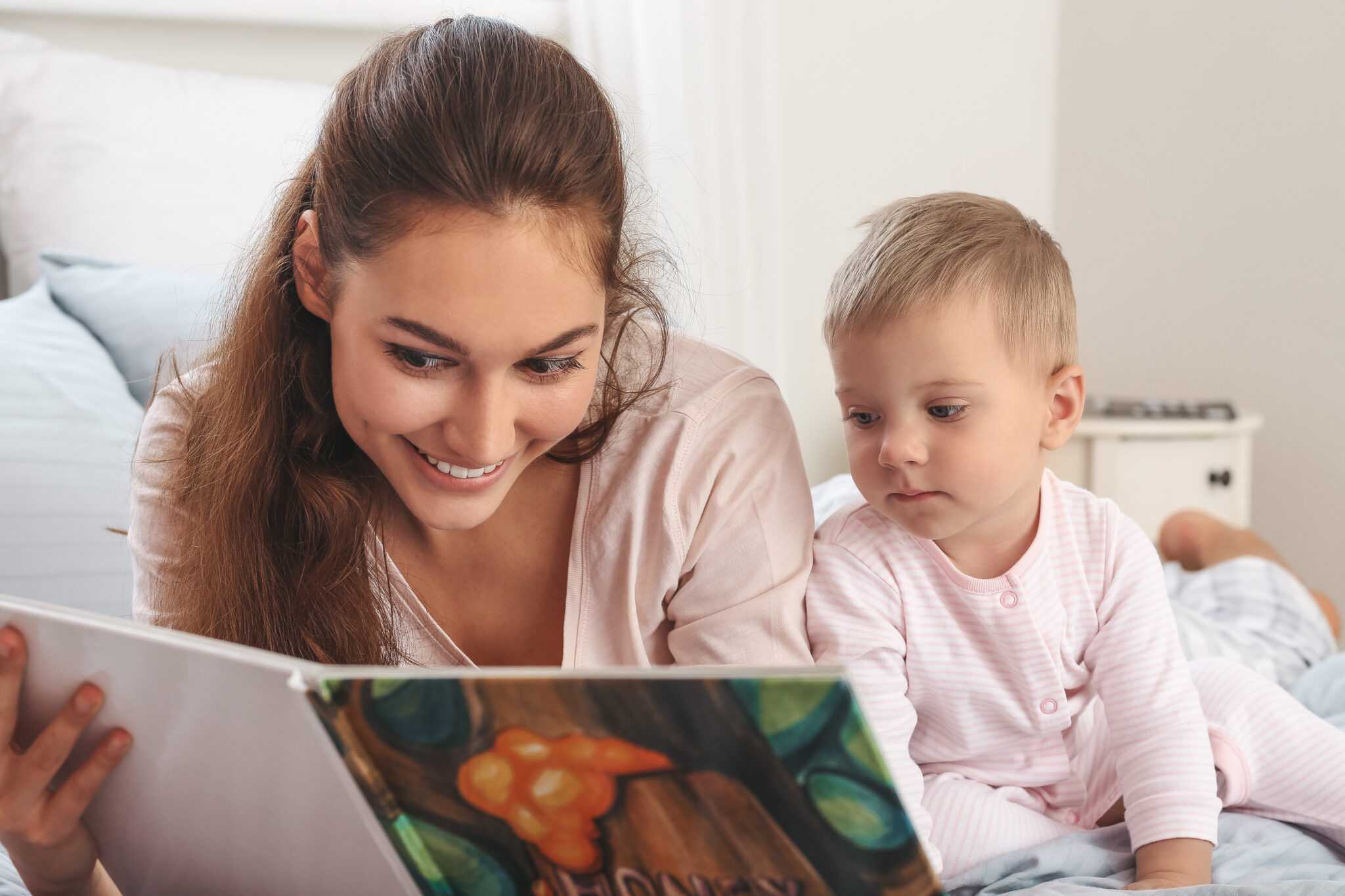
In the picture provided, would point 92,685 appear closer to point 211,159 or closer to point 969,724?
point 969,724

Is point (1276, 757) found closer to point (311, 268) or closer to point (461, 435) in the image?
point (461, 435)

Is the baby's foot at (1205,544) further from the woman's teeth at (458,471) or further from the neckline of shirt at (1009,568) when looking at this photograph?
the woman's teeth at (458,471)

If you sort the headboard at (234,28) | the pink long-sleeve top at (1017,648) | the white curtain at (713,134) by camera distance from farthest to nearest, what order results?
the white curtain at (713,134), the headboard at (234,28), the pink long-sleeve top at (1017,648)

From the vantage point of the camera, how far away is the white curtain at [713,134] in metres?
2.26

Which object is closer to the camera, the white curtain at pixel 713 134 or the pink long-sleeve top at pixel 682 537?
the pink long-sleeve top at pixel 682 537

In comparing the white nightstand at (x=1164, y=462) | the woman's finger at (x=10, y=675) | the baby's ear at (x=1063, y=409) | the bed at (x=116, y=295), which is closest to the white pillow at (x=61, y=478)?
the bed at (x=116, y=295)

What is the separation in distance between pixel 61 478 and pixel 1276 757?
4.40ft

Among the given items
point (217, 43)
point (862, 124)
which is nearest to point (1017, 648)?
point (217, 43)

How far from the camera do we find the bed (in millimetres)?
998

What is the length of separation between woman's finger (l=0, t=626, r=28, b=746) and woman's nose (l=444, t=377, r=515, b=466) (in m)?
0.32

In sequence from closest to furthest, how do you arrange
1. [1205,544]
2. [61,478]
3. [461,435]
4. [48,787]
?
1. [48,787]
2. [461,435]
3. [61,478]
4. [1205,544]

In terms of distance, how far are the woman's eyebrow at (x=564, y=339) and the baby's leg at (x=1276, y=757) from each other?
28.1 inches

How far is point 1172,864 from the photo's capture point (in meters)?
0.93

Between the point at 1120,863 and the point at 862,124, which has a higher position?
the point at 862,124
